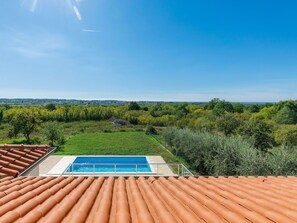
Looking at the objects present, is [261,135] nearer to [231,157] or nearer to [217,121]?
[217,121]

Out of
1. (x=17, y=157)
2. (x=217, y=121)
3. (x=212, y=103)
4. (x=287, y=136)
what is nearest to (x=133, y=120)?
(x=217, y=121)

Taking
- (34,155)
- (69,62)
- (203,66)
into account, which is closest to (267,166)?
(34,155)

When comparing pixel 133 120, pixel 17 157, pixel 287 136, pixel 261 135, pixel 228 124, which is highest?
pixel 17 157

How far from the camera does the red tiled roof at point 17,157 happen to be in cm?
613

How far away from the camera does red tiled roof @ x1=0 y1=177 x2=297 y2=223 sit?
2949mm

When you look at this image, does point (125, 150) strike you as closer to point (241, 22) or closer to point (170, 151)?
point (170, 151)

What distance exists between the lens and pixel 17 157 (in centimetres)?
704

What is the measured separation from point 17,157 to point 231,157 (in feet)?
33.9

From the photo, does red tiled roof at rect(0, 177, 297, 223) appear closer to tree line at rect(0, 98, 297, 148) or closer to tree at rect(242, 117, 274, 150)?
tree line at rect(0, 98, 297, 148)

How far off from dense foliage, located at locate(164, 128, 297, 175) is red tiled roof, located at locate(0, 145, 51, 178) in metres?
8.70

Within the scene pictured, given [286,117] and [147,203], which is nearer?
[147,203]

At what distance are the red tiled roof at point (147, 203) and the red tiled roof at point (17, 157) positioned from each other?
39.2 inches

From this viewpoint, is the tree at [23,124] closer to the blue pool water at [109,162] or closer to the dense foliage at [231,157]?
the blue pool water at [109,162]

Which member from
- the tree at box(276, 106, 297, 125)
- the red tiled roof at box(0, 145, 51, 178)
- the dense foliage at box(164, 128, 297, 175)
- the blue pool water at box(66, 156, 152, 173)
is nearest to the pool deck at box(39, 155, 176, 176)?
the blue pool water at box(66, 156, 152, 173)
